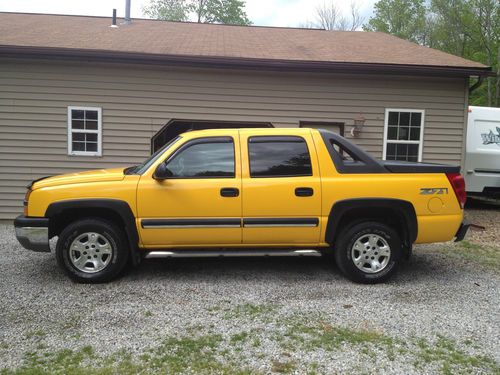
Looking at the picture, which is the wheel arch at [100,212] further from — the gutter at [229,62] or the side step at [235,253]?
the gutter at [229,62]

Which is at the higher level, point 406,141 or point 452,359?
point 406,141

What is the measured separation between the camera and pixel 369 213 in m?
5.21

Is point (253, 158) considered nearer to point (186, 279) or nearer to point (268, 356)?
point (186, 279)

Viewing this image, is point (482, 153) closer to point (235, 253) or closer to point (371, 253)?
point (371, 253)

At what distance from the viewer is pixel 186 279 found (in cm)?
526

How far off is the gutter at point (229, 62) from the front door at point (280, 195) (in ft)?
13.5

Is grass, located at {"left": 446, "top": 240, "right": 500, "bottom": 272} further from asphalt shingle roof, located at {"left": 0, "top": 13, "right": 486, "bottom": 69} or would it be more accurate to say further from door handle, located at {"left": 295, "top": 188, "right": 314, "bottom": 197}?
asphalt shingle roof, located at {"left": 0, "top": 13, "right": 486, "bottom": 69}

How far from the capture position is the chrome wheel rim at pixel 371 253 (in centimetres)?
510

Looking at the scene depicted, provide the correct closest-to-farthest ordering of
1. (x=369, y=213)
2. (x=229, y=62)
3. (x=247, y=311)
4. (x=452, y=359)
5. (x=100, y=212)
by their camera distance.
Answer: (x=452, y=359), (x=247, y=311), (x=100, y=212), (x=369, y=213), (x=229, y=62)

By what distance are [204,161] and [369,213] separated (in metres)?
2.02

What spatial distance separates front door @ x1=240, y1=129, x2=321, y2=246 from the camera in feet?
16.3

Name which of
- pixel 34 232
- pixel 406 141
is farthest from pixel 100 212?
pixel 406 141

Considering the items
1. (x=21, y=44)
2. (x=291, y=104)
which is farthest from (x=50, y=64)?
(x=291, y=104)

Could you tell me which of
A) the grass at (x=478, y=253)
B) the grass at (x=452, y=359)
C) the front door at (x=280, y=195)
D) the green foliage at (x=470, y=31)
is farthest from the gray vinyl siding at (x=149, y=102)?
the green foliage at (x=470, y=31)
